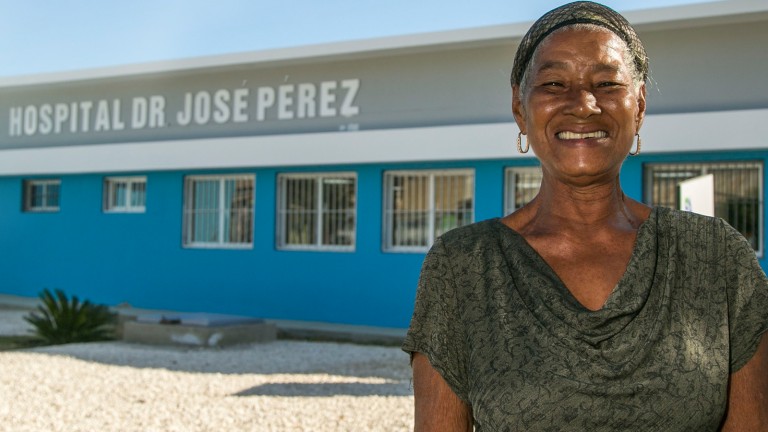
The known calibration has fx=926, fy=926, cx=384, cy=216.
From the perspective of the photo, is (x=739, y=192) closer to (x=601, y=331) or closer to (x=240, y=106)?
(x=240, y=106)

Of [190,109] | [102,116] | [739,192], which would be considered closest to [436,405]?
[739,192]

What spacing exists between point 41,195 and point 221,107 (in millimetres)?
4954

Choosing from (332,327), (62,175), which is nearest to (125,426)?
(332,327)

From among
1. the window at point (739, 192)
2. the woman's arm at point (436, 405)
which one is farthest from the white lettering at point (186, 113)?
the woman's arm at point (436, 405)

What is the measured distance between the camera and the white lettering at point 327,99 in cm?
1473

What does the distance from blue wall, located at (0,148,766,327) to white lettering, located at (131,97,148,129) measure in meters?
1.11

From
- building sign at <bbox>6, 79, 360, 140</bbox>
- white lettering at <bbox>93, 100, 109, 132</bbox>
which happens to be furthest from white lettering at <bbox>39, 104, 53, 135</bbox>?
white lettering at <bbox>93, 100, 109, 132</bbox>

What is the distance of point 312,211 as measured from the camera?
1480 cm

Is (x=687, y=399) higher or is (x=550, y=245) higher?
(x=550, y=245)

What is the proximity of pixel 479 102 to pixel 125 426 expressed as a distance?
26.3 feet

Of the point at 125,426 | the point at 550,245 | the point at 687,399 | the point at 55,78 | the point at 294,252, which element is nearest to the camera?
the point at 687,399

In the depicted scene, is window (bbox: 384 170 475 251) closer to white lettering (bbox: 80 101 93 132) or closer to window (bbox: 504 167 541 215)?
window (bbox: 504 167 541 215)

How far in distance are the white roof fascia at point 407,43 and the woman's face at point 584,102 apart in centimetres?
1035

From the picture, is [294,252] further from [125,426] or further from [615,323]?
[615,323]
